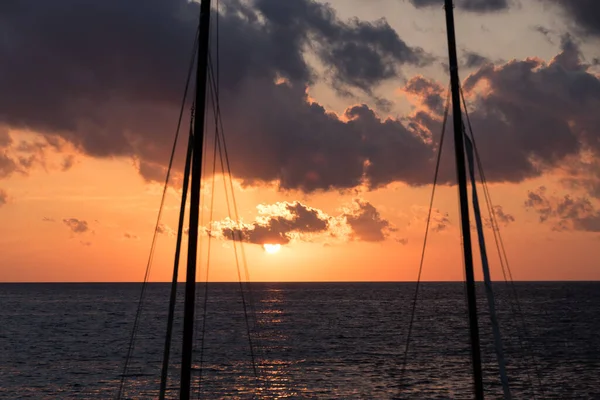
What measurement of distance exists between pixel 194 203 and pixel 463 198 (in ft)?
26.1

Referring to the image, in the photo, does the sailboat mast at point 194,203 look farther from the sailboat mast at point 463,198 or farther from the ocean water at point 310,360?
the ocean water at point 310,360

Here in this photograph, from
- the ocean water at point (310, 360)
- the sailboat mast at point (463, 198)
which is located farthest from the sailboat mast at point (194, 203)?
the ocean water at point (310, 360)

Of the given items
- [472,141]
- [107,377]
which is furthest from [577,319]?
[472,141]

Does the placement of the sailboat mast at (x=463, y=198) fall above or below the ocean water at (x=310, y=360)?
above

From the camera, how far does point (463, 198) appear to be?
20969mm

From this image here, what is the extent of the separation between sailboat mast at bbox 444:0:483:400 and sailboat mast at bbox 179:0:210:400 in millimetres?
7404

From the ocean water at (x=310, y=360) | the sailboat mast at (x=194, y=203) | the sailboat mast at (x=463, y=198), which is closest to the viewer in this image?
the sailboat mast at (x=194, y=203)

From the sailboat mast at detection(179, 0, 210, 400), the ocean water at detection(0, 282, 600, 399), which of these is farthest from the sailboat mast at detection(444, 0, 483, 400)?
the ocean water at detection(0, 282, 600, 399)

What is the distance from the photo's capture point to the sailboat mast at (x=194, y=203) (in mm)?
17391

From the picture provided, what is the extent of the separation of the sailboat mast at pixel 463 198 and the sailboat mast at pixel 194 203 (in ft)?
24.3

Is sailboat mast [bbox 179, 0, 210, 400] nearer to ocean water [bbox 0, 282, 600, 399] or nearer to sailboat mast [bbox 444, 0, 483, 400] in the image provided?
sailboat mast [bbox 444, 0, 483, 400]

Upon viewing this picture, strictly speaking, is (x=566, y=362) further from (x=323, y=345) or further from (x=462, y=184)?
(x=462, y=184)

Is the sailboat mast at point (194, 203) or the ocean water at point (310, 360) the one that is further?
the ocean water at point (310, 360)

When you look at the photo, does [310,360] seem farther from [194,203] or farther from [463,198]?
[194,203]
